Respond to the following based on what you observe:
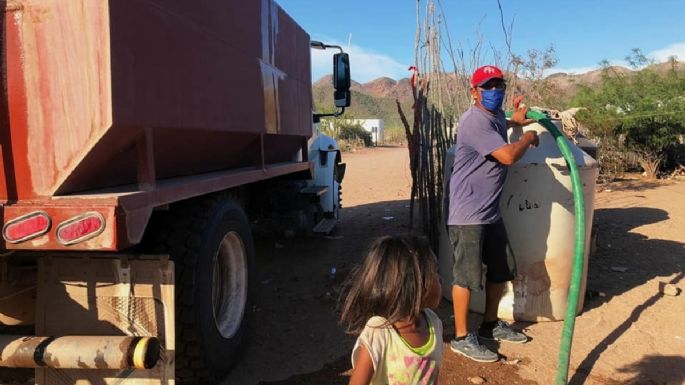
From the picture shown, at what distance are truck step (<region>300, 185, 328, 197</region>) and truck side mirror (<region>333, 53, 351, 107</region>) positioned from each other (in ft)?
3.47

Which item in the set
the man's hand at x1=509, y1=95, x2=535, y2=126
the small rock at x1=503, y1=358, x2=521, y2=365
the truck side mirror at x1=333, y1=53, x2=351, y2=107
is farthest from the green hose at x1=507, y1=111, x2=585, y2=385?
the truck side mirror at x1=333, y1=53, x2=351, y2=107

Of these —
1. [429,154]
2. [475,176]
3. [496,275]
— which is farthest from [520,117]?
[429,154]

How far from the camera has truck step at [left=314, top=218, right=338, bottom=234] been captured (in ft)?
20.9

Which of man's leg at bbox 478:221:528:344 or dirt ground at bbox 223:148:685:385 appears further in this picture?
man's leg at bbox 478:221:528:344

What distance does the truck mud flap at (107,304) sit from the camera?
2.56 m

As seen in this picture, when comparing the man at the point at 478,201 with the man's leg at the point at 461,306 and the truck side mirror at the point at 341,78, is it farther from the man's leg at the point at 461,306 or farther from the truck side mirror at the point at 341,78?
the truck side mirror at the point at 341,78

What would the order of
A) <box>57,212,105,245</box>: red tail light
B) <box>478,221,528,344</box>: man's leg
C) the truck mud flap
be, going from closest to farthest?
<box>57,212,105,245</box>: red tail light, the truck mud flap, <box>478,221,528,344</box>: man's leg

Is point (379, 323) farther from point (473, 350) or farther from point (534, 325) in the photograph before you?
point (534, 325)

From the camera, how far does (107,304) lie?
2.58 metres

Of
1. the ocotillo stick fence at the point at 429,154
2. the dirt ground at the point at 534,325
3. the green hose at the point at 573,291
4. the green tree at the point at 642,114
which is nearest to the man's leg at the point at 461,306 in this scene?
the dirt ground at the point at 534,325

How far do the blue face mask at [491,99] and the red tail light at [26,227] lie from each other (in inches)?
104

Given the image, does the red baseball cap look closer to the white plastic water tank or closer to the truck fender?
the white plastic water tank

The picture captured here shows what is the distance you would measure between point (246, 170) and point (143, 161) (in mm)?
1519

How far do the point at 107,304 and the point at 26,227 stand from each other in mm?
638
